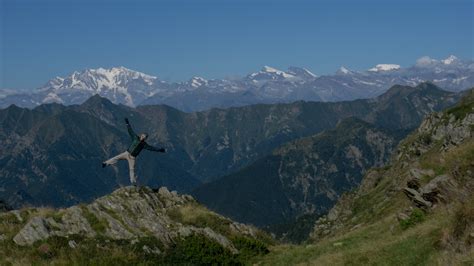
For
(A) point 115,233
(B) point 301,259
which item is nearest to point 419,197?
(B) point 301,259

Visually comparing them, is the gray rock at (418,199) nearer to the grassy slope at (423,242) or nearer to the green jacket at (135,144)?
the grassy slope at (423,242)

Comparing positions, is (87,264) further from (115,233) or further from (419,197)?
(419,197)

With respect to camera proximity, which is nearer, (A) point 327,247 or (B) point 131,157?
(A) point 327,247

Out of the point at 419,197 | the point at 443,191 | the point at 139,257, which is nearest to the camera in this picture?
the point at 139,257

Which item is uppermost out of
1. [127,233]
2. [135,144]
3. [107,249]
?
[135,144]

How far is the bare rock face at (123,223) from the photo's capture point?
3253cm

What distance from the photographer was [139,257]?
90.1 ft

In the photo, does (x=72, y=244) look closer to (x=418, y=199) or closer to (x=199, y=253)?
(x=199, y=253)

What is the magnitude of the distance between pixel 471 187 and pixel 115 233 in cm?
2112

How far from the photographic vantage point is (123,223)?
1441 inches

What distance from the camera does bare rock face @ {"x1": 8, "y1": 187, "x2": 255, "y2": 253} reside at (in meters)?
32.5

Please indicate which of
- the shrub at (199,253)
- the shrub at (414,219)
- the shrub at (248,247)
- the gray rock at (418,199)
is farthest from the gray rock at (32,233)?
the gray rock at (418,199)

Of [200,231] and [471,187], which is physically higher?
[471,187]

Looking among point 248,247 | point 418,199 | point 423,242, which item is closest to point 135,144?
point 248,247
